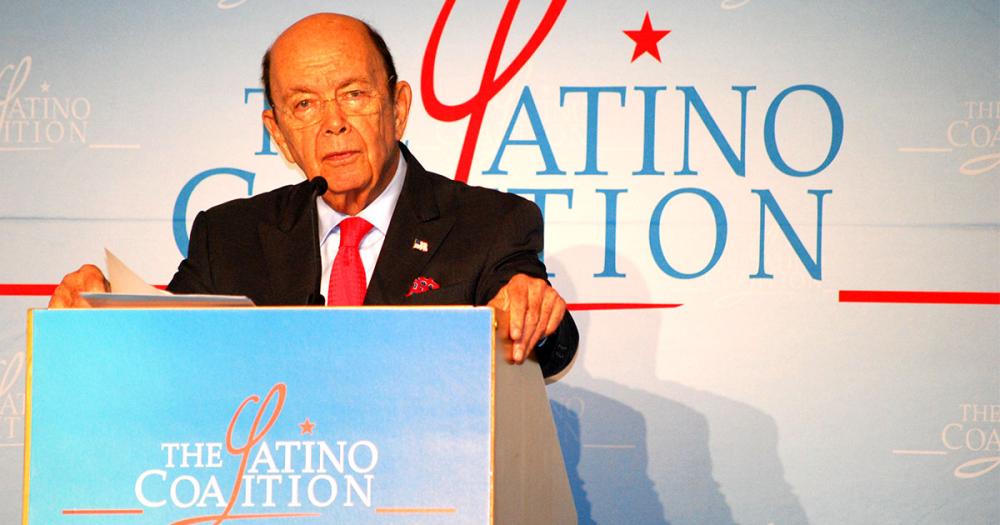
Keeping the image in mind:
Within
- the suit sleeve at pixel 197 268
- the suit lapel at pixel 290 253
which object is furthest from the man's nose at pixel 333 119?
the suit sleeve at pixel 197 268

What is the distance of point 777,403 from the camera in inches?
122

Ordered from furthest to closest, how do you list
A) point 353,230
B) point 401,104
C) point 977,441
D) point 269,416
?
point 977,441
point 401,104
point 353,230
point 269,416

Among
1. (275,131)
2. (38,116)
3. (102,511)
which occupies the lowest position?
(102,511)

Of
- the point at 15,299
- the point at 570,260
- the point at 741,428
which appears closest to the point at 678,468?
the point at 741,428

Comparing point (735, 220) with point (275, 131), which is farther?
point (735, 220)

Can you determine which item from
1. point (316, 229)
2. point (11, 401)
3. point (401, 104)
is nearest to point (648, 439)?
point (401, 104)

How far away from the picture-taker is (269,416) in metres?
1.33

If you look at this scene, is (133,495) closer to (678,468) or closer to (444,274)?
(444,274)

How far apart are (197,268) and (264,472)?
1057 millimetres

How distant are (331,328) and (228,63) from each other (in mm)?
2180

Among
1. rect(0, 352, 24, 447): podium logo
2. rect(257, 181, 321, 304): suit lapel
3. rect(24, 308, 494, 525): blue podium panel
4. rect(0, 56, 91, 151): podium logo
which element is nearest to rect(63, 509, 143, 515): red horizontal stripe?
rect(24, 308, 494, 525): blue podium panel

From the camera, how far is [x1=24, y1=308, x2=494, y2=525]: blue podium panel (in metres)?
1.32

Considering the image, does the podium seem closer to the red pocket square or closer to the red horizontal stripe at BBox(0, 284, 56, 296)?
the red pocket square

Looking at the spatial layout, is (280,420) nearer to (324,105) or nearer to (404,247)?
(404,247)
